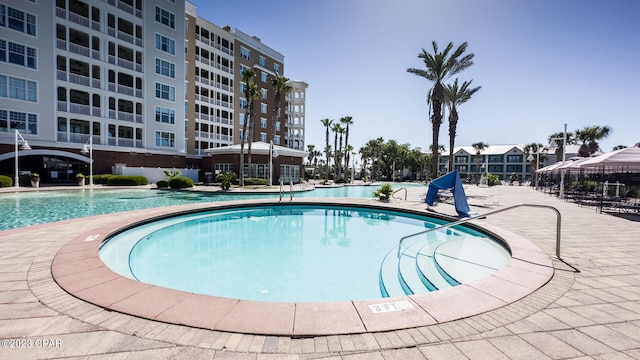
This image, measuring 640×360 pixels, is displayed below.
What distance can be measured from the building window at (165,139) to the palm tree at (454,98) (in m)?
32.5

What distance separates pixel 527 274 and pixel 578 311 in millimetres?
1258

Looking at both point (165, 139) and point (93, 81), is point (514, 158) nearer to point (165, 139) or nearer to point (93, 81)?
point (165, 139)

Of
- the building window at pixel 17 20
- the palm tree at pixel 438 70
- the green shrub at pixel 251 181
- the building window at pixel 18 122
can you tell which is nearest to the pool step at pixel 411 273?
the palm tree at pixel 438 70

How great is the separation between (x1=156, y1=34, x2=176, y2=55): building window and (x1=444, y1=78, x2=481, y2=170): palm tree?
33123 mm

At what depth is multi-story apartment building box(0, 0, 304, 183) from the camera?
24562 mm

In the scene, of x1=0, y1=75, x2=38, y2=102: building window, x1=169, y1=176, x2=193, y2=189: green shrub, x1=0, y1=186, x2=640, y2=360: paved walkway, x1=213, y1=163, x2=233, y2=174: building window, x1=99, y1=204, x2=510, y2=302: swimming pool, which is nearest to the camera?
x1=0, y1=186, x2=640, y2=360: paved walkway

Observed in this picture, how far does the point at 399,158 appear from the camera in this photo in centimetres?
6322

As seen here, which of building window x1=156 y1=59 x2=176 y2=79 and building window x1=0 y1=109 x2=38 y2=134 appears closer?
building window x1=0 y1=109 x2=38 y2=134

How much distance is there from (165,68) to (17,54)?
12.7 m

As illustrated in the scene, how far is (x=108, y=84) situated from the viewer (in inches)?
1163

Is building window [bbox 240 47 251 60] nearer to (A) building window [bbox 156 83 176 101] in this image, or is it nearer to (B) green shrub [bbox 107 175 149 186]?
(A) building window [bbox 156 83 176 101]

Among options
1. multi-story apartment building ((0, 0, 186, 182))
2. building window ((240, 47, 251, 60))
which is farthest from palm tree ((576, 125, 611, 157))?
multi-story apartment building ((0, 0, 186, 182))

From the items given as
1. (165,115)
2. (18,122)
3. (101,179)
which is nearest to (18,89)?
(18,122)

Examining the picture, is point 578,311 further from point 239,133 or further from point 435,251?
point 239,133
